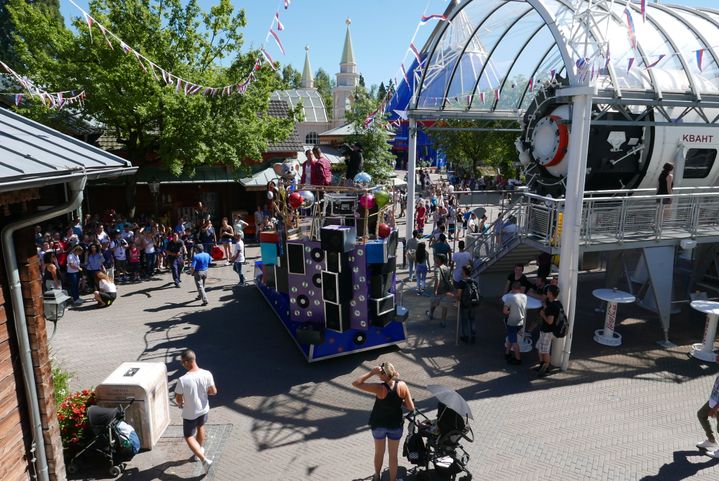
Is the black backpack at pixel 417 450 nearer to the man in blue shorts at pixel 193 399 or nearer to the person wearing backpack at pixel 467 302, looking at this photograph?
the man in blue shorts at pixel 193 399

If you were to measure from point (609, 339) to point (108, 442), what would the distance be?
9.99 metres

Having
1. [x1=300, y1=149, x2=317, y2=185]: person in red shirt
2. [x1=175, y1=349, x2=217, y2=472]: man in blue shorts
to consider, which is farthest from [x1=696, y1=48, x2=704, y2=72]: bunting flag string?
[x1=175, y1=349, x2=217, y2=472]: man in blue shorts

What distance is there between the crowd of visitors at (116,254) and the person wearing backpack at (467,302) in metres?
6.86

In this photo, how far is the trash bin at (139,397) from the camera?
686 centimetres

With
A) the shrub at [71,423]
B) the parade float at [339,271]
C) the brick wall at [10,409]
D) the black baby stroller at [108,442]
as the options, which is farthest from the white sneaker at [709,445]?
the shrub at [71,423]

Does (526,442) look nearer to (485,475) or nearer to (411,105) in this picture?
(485,475)

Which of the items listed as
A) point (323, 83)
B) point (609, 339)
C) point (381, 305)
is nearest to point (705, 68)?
point (609, 339)

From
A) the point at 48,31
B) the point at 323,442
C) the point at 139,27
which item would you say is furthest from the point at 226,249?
the point at 323,442

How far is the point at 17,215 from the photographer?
4.48 metres

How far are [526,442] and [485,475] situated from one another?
1068 mm

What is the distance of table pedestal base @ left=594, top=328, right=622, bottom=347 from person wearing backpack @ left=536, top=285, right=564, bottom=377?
2.41m

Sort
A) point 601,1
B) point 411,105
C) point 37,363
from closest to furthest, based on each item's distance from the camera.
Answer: point 37,363 → point 601,1 → point 411,105

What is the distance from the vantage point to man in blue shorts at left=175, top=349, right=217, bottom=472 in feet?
20.9

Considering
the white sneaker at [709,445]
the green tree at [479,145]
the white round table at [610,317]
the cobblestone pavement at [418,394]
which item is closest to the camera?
the cobblestone pavement at [418,394]
